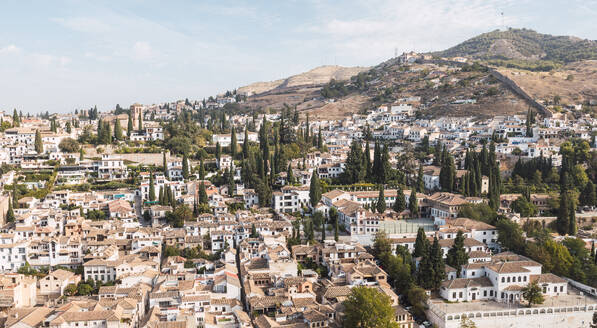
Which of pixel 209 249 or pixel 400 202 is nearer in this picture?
pixel 209 249

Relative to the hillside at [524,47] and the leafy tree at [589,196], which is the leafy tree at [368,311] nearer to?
the leafy tree at [589,196]

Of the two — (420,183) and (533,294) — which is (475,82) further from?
(533,294)

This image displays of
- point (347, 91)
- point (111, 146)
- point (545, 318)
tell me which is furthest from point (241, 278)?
point (347, 91)

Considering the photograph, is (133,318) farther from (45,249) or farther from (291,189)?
(291,189)

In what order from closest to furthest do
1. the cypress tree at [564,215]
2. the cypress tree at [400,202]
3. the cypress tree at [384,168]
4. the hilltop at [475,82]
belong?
1. the cypress tree at [564,215]
2. the cypress tree at [400,202]
3. the cypress tree at [384,168]
4. the hilltop at [475,82]

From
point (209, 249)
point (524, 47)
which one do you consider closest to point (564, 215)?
point (209, 249)

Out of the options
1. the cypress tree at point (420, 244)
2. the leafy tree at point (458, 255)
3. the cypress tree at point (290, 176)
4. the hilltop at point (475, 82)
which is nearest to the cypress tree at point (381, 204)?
the cypress tree at point (420, 244)
